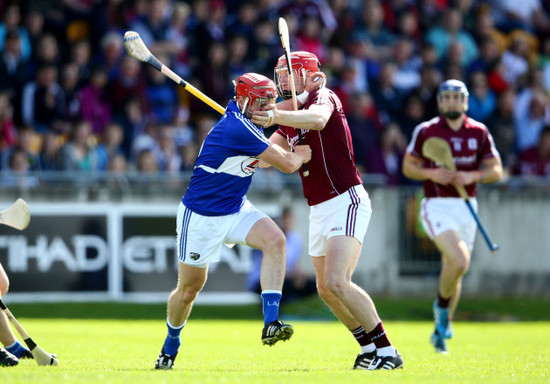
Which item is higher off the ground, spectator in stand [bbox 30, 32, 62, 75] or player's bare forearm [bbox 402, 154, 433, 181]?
spectator in stand [bbox 30, 32, 62, 75]

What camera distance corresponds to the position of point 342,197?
8516 millimetres

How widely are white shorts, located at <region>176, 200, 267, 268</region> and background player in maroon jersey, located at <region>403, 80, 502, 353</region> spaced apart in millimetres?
3301

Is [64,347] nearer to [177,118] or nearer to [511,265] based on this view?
[177,118]

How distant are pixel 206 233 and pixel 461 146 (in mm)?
4062

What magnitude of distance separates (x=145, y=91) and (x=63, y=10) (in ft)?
7.67

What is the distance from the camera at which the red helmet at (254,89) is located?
8047mm

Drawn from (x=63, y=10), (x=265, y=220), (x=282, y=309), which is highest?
(x=63, y=10)

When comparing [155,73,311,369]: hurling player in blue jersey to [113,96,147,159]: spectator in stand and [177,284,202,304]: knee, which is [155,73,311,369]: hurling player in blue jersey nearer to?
[177,284,202,304]: knee

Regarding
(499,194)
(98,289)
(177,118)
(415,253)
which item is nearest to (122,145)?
(177,118)

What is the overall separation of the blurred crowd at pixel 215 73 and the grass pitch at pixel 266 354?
3477 millimetres

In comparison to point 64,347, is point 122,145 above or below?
above

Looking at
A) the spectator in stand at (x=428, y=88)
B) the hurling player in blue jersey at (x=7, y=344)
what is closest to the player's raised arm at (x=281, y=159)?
the hurling player in blue jersey at (x=7, y=344)

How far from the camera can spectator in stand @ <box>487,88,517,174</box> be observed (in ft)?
59.3

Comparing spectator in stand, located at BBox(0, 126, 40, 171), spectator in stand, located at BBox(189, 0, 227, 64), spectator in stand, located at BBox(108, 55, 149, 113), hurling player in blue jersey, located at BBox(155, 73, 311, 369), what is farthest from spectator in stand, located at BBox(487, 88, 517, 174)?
hurling player in blue jersey, located at BBox(155, 73, 311, 369)
